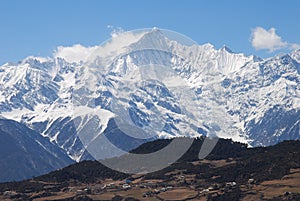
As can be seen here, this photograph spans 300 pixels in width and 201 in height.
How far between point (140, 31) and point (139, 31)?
8.7 inches

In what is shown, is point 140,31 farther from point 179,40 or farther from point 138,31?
point 179,40

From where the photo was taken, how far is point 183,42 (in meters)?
154

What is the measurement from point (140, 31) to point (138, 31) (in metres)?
0.46

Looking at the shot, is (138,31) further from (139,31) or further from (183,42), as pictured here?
(183,42)

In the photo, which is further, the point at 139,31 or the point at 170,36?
the point at 139,31

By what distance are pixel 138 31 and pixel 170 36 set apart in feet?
43.5

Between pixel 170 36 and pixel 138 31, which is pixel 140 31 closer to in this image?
A: pixel 138 31

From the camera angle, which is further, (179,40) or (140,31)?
(140,31)

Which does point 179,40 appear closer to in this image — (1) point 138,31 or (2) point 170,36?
(2) point 170,36

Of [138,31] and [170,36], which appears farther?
[138,31]

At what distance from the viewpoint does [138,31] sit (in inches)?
Answer: 6565

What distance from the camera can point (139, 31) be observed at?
16662cm

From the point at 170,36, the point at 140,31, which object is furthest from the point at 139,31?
the point at 170,36

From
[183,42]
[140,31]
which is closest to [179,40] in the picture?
[183,42]
